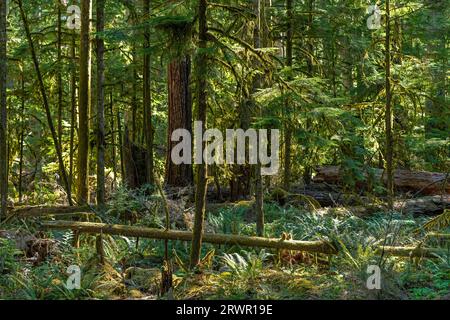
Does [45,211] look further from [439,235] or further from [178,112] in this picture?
[439,235]

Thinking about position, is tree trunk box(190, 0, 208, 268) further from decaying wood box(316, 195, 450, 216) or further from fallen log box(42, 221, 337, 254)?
decaying wood box(316, 195, 450, 216)

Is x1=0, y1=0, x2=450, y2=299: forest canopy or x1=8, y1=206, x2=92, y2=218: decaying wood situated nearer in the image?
x1=0, y1=0, x2=450, y2=299: forest canopy

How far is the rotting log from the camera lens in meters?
7.70

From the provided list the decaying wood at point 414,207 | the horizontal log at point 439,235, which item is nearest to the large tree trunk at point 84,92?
the decaying wood at point 414,207

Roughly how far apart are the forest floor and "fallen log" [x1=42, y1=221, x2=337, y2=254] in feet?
0.57

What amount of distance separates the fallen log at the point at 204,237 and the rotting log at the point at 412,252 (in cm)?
90

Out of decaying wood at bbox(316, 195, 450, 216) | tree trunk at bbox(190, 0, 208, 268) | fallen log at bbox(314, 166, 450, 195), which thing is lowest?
decaying wood at bbox(316, 195, 450, 216)

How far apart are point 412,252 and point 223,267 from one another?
2.97m

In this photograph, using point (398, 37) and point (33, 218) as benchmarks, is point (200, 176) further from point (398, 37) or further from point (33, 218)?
point (398, 37)

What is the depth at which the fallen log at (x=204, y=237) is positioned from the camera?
786 cm

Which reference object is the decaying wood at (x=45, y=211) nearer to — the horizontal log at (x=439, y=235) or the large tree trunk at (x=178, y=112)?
the large tree trunk at (x=178, y=112)

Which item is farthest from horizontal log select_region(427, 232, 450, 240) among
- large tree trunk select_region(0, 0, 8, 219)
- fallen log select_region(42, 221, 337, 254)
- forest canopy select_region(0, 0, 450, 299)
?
large tree trunk select_region(0, 0, 8, 219)

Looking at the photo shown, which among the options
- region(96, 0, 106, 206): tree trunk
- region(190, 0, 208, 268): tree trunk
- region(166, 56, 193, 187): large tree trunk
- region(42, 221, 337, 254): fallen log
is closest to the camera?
region(190, 0, 208, 268): tree trunk

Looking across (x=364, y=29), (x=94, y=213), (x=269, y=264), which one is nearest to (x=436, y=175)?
(x=364, y=29)
